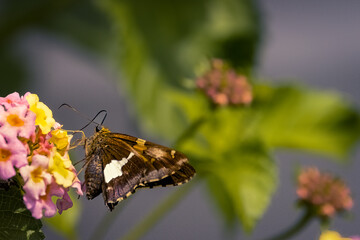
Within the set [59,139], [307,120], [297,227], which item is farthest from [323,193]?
[59,139]

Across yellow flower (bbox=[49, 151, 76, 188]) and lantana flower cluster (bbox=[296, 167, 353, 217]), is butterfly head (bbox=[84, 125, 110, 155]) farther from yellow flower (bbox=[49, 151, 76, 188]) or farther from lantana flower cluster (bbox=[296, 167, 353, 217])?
lantana flower cluster (bbox=[296, 167, 353, 217])

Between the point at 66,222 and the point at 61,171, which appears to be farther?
the point at 66,222

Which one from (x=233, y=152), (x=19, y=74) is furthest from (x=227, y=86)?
(x=19, y=74)

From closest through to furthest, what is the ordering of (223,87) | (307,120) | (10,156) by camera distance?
1. (10,156)
2. (223,87)
3. (307,120)

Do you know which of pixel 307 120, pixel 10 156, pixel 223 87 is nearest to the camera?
pixel 10 156

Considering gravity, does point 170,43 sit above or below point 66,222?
above

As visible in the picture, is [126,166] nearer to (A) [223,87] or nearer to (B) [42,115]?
(B) [42,115]

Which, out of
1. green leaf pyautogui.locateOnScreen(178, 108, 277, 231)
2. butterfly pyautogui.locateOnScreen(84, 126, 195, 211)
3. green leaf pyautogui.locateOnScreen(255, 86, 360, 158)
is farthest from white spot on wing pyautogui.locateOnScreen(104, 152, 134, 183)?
green leaf pyautogui.locateOnScreen(255, 86, 360, 158)

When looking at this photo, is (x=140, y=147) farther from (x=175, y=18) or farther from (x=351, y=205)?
(x=175, y=18)
